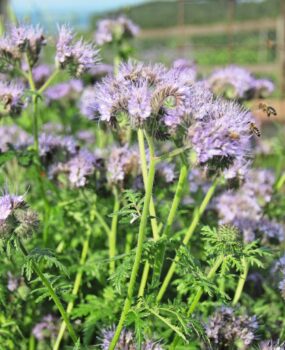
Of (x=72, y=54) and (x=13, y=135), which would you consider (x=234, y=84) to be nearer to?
(x=72, y=54)

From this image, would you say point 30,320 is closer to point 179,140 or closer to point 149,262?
point 149,262

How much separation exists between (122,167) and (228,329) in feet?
2.87

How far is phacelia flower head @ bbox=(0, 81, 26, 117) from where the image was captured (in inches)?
125

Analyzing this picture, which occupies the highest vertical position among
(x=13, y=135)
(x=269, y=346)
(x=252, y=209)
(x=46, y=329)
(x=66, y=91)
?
(x=66, y=91)

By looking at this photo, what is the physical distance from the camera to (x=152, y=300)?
2352 millimetres

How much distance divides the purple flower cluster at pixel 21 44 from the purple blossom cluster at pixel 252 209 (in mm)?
1198

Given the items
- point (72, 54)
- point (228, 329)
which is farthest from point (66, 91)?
point (228, 329)

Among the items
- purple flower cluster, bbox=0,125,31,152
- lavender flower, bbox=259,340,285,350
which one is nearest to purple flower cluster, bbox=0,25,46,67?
purple flower cluster, bbox=0,125,31,152

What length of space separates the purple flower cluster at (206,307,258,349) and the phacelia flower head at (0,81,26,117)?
140cm

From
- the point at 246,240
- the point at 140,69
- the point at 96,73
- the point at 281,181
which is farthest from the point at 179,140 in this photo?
the point at 96,73

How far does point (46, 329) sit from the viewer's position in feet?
10.2

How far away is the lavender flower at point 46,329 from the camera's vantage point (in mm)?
3084

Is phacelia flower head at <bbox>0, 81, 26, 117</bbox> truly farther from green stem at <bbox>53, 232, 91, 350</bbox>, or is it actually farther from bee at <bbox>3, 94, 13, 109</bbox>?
green stem at <bbox>53, 232, 91, 350</bbox>

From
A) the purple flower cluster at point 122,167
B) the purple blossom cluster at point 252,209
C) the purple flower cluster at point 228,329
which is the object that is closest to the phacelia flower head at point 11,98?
the purple flower cluster at point 122,167
